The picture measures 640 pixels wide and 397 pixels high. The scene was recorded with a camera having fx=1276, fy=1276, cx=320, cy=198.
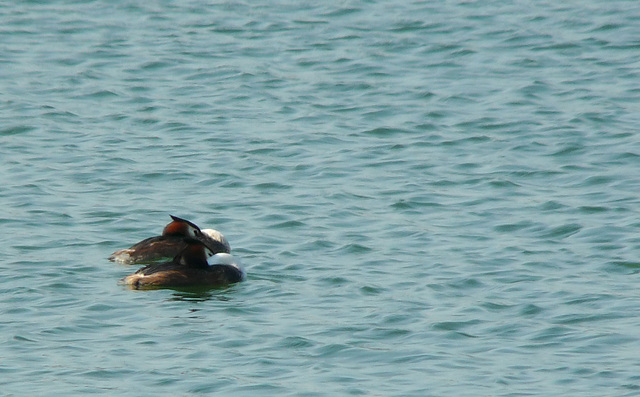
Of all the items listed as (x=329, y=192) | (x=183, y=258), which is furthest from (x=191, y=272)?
(x=329, y=192)

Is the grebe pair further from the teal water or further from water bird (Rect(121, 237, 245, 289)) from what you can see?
the teal water

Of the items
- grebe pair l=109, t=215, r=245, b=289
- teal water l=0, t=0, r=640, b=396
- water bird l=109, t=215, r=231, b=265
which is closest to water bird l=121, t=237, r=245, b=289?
grebe pair l=109, t=215, r=245, b=289

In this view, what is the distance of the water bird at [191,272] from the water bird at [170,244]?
0.29m

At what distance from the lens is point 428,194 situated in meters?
13.8

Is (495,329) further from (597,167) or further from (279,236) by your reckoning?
(597,167)

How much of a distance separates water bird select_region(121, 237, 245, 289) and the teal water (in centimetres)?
18

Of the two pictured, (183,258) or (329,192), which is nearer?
(183,258)

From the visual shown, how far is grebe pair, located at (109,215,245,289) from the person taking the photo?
1111cm

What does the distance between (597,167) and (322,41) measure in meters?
7.08

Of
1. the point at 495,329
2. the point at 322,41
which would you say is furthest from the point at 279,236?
the point at 322,41

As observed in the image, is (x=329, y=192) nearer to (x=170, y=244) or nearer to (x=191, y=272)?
(x=170, y=244)

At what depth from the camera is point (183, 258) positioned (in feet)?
37.4

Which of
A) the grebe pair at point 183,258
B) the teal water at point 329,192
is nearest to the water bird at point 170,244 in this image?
the grebe pair at point 183,258

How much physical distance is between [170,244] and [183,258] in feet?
1.97
